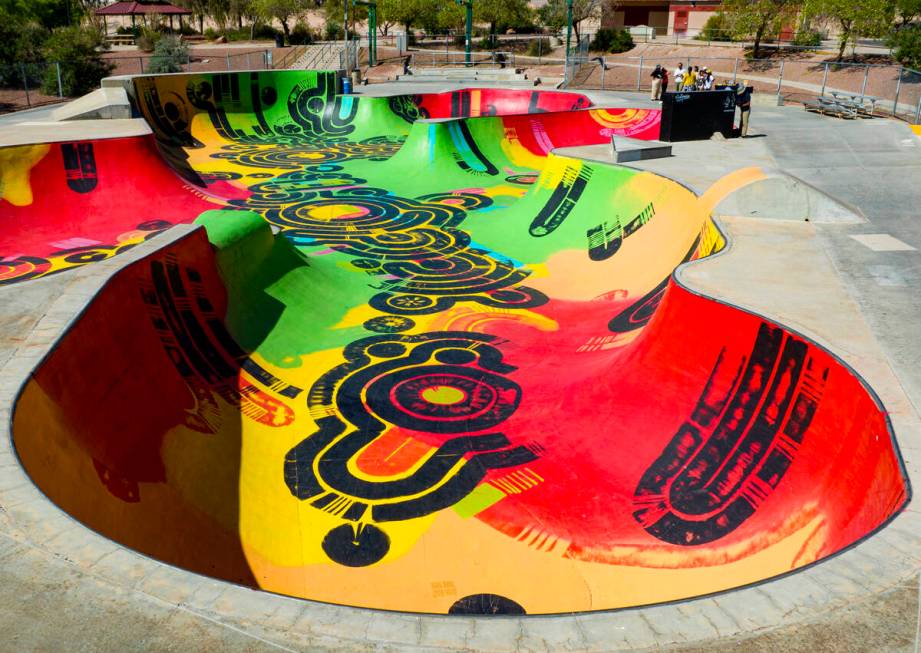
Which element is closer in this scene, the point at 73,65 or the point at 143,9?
the point at 73,65

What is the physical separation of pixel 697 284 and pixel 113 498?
6374mm

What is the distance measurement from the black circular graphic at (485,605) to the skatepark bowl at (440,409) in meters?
0.02

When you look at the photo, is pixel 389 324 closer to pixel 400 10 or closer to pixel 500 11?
pixel 400 10

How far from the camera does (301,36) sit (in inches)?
2803

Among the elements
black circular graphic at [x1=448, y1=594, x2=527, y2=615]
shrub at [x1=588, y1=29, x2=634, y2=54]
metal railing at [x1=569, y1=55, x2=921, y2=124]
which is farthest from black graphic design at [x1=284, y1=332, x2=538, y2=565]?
shrub at [x1=588, y1=29, x2=634, y2=54]

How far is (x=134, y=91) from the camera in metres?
24.0

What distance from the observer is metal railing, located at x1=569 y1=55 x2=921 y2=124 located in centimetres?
3184

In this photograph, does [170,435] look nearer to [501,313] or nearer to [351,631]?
[351,631]

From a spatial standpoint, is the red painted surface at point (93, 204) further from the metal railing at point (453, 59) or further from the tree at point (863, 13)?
the tree at point (863, 13)

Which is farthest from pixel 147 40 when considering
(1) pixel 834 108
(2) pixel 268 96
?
(1) pixel 834 108

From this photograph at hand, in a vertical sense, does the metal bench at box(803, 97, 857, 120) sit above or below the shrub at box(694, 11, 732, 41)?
below

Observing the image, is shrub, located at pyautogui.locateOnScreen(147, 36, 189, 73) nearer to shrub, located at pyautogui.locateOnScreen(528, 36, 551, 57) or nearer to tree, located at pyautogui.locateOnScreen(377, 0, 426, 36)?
tree, located at pyautogui.locateOnScreen(377, 0, 426, 36)

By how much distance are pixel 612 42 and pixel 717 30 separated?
925cm

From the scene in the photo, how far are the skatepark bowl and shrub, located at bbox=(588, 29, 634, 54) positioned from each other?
4382 centimetres
